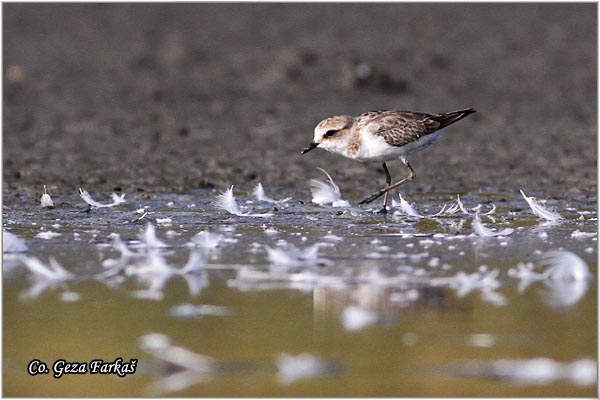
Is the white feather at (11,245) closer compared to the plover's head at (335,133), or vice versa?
the white feather at (11,245)

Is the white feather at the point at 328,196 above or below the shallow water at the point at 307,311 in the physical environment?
above

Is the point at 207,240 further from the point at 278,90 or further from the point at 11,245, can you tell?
the point at 278,90

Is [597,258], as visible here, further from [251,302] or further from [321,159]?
[321,159]

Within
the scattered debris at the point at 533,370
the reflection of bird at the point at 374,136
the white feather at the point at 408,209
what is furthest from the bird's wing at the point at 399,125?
the scattered debris at the point at 533,370

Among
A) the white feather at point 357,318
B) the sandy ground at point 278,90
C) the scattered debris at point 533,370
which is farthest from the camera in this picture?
the sandy ground at point 278,90

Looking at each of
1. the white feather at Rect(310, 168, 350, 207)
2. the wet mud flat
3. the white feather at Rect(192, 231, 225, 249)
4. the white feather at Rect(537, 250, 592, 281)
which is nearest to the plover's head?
the white feather at Rect(310, 168, 350, 207)

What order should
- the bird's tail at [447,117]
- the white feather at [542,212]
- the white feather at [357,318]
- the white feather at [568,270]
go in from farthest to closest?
the bird's tail at [447,117], the white feather at [542,212], the white feather at [568,270], the white feather at [357,318]

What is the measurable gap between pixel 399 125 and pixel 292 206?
1246 mm

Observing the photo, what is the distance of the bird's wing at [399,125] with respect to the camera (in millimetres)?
10531

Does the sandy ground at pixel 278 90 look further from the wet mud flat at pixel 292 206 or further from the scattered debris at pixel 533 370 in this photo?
the scattered debris at pixel 533 370

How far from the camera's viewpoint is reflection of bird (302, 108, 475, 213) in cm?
1052

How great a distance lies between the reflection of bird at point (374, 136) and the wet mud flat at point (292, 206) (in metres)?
0.56

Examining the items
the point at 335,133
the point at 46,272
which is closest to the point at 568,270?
the point at 46,272

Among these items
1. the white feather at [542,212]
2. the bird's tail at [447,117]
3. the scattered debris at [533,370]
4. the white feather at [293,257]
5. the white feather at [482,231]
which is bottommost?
the scattered debris at [533,370]
